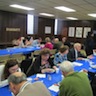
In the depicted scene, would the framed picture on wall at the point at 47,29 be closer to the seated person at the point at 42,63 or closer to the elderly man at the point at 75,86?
the seated person at the point at 42,63

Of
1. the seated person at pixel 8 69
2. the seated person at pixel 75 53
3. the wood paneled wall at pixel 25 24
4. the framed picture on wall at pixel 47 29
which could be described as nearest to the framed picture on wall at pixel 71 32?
the wood paneled wall at pixel 25 24

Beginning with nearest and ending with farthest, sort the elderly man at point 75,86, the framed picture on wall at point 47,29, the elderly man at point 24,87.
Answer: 1. the elderly man at point 24,87
2. the elderly man at point 75,86
3. the framed picture on wall at point 47,29

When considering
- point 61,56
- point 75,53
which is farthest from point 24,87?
point 75,53

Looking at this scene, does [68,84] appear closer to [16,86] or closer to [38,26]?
[16,86]

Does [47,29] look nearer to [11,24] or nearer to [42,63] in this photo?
[11,24]

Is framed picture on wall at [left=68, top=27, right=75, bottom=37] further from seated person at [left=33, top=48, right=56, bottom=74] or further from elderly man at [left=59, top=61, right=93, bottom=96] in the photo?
elderly man at [left=59, top=61, right=93, bottom=96]

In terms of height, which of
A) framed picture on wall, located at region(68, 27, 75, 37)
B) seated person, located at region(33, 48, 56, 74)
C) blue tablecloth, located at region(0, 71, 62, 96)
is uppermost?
framed picture on wall, located at region(68, 27, 75, 37)

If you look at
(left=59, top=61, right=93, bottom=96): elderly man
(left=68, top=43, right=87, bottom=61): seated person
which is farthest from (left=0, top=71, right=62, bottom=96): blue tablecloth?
(left=68, top=43, right=87, bottom=61): seated person

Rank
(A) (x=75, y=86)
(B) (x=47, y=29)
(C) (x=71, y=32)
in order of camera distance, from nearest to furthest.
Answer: (A) (x=75, y=86)
(B) (x=47, y=29)
(C) (x=71, y=32)

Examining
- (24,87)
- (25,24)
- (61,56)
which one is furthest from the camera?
(25,24)

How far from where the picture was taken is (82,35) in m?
11.2

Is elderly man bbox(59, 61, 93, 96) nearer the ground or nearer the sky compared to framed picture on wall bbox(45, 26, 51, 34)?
nearer the ground

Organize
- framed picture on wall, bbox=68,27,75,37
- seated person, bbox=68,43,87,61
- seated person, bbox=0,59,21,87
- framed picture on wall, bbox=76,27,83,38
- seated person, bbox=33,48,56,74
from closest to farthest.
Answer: seated person, bbox=0,59,21,87 < seated person, bbox=33,48,56,74 < seated person, bbox=68,43,87,61 < framed picture on wall, bbox=76,27,83,38 < framed picture on wall, bbox=68,27,75,37

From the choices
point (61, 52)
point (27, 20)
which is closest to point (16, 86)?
point (61, 52)
